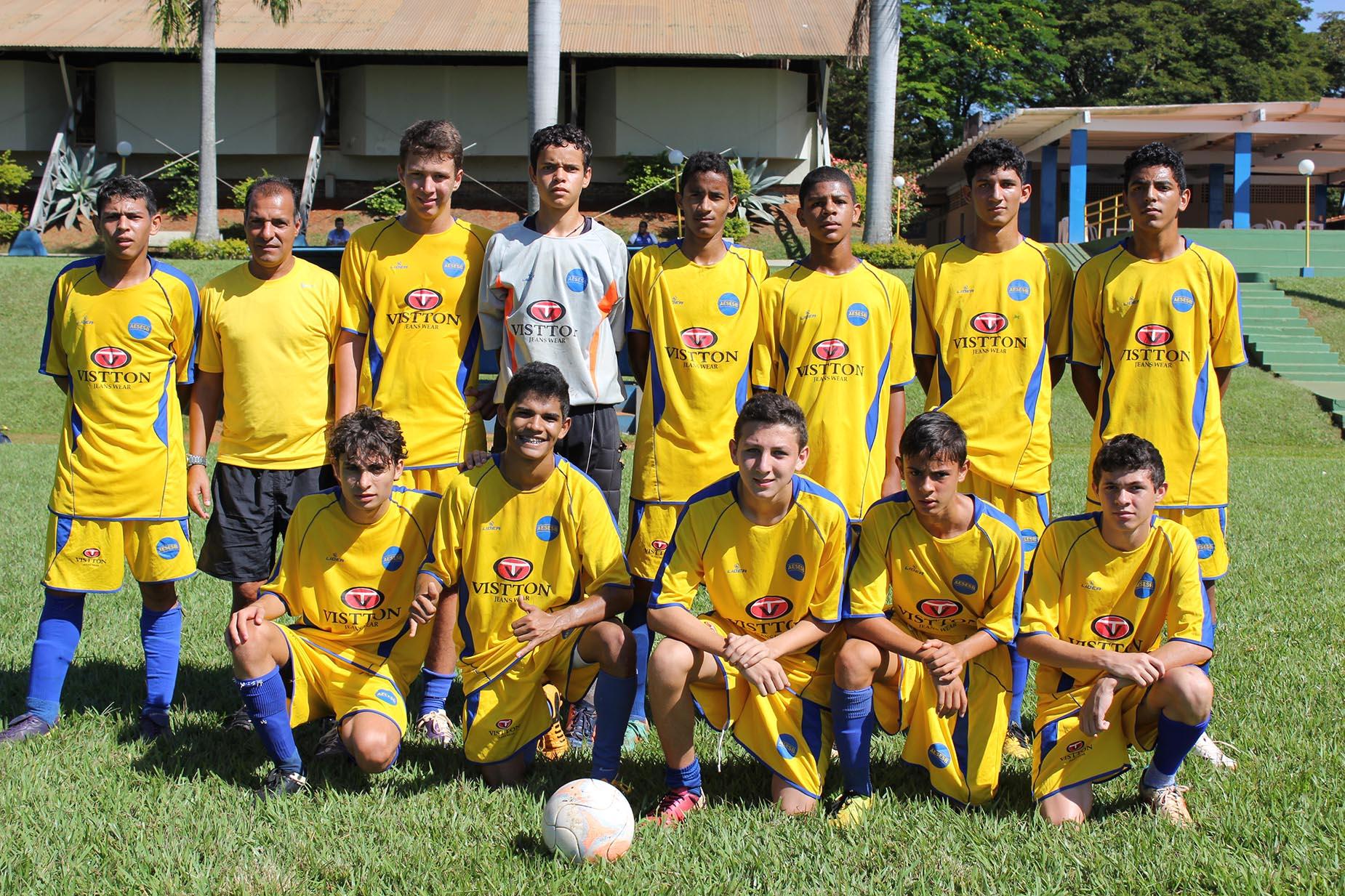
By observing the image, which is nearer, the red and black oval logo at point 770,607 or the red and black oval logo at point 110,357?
the red and black oval logo at point 770,607

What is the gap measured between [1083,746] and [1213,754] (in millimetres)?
751

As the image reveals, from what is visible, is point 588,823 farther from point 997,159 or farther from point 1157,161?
point 1157,161

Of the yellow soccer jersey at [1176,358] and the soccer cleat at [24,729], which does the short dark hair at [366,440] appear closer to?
the soccer cleat at [24,729]

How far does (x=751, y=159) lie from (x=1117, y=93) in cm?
2152

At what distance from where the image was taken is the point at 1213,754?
4250 millimetres

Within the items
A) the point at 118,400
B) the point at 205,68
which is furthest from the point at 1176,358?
the point at 205,68

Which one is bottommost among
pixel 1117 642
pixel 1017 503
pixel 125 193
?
pixel 1117 642

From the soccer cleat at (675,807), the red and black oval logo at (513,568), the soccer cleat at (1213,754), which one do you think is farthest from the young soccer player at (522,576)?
the soccer cleat at (1213,754)

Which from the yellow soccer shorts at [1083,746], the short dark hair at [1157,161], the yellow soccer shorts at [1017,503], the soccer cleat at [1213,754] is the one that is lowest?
the soccer cleat at [1213,754]

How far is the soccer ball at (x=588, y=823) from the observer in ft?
11.3

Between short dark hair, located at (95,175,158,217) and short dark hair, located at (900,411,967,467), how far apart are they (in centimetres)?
312

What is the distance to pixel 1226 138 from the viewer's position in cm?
2892

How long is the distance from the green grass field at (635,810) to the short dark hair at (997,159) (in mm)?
2313

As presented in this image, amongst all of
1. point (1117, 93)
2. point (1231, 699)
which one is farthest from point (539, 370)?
point (1117, 93)
